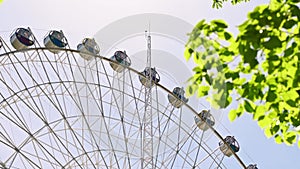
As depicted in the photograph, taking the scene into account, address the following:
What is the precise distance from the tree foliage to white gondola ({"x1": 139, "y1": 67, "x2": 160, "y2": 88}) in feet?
79.0

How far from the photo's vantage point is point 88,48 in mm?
28562

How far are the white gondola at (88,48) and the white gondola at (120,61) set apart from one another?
1.12 metres

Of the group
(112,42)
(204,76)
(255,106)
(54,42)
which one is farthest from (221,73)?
(112,42)

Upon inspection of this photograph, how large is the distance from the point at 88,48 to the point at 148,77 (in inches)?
167

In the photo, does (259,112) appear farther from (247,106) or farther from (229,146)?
(229,146)

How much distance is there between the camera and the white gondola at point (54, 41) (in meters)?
26.7

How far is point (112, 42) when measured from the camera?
29484 millimetres

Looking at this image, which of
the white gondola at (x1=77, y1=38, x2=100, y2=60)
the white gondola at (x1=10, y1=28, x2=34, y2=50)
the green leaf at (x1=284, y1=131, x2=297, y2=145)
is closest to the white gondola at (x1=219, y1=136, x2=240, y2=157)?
the white gondola at (x1=77, y1=38, x2=100, y2=60)

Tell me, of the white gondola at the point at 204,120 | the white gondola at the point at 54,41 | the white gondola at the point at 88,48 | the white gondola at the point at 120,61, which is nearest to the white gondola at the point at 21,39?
the white gondola at the point at 54,41

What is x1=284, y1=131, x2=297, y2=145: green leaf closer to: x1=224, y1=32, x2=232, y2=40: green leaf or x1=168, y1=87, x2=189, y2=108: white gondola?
x1=224, y1=32, x2=232, y2=40: green leaf

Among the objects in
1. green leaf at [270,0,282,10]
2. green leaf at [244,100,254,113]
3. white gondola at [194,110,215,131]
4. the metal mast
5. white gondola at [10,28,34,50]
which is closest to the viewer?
green leaf at [270,0,282,10]

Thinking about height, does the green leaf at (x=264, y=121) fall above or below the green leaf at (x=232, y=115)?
below

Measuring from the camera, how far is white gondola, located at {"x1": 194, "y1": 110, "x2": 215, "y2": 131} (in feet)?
102

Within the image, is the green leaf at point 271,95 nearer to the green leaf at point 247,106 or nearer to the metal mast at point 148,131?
the green leaf at point 247,106
